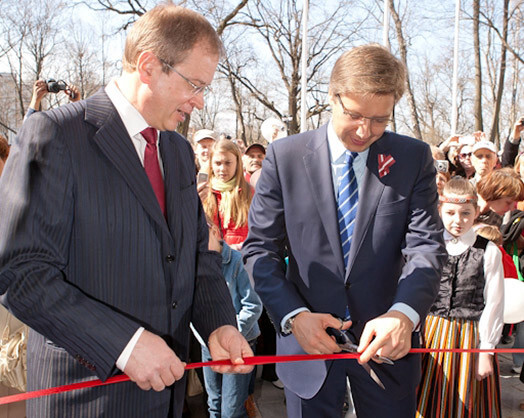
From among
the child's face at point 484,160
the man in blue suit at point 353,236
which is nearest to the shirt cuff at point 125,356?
the man in blue suit at point 353,236

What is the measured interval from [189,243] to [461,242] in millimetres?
2146

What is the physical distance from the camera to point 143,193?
1.64 m

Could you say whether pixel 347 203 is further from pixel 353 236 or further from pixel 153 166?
pixel 153 166

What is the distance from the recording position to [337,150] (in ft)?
7.32

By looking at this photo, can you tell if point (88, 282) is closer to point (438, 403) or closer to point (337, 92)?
point (337, 92)

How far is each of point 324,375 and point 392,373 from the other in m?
0.30

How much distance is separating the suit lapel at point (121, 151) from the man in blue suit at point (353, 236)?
680mm

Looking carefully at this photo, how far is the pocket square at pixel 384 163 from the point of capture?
2.15 metres

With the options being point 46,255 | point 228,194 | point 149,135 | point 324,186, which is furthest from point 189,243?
point 228,194

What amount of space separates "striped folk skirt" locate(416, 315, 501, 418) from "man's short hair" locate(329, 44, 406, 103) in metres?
1.90

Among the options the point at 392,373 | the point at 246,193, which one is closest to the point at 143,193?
the point at 392,373

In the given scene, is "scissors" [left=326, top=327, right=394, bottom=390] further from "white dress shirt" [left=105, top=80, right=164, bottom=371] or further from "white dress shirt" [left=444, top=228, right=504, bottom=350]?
"white dress shirt" [left=444, top=228, right=504, bottom=350]

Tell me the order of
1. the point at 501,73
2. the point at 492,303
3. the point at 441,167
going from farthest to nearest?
1. the point at 501,73
2. the point at 441,167
3. the point at 492,303

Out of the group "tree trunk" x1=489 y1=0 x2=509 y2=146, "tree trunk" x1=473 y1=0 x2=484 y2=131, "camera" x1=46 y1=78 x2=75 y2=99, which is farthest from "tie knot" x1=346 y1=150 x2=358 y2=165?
"tree trunk" x1=489 y1=0 x2=509 y2=146
